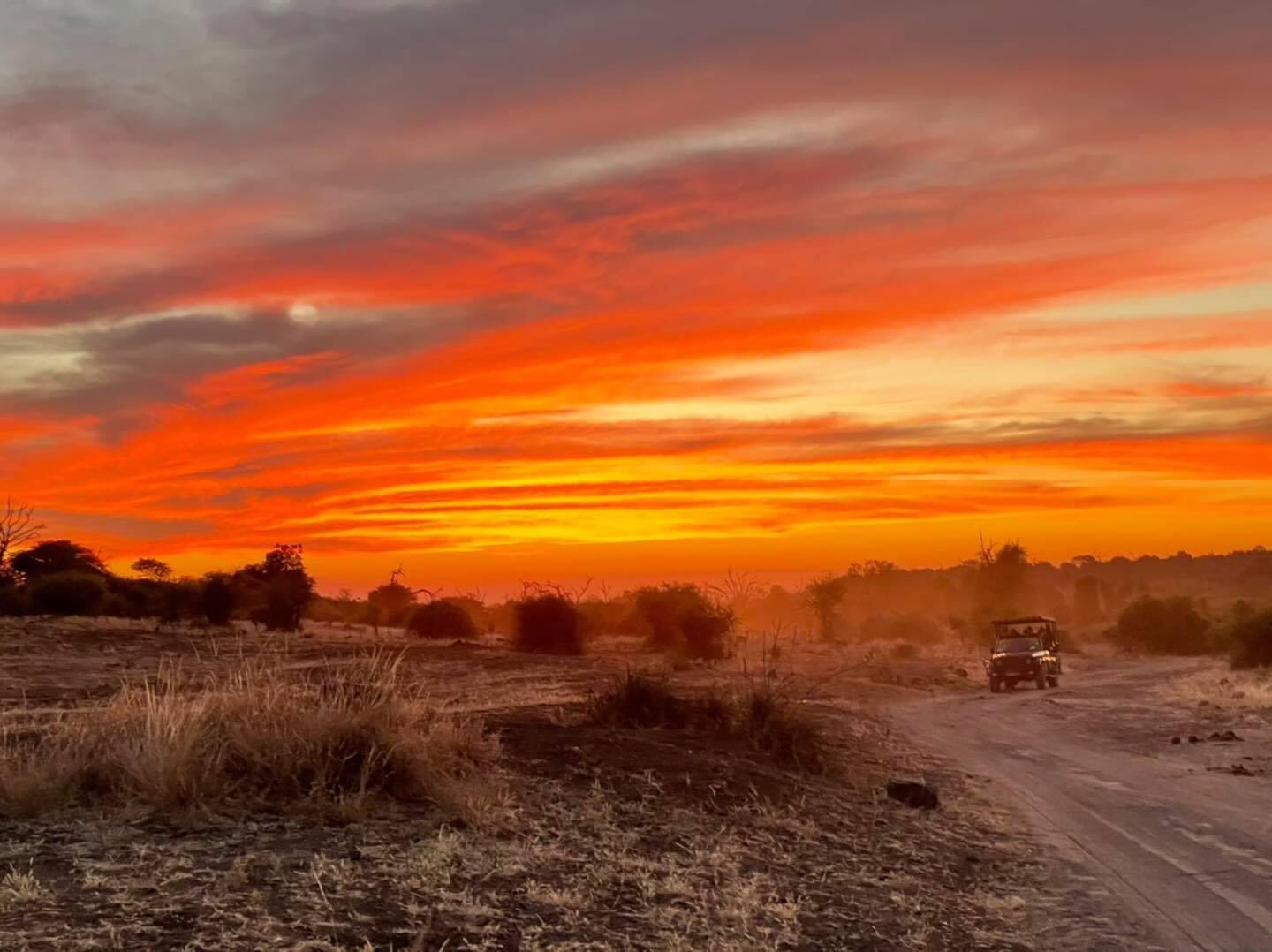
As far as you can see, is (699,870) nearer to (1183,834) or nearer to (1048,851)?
(1048,851)

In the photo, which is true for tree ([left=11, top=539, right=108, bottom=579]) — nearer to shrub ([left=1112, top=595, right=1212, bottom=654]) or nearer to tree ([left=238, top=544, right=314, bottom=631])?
tree ([left=238, top=544, right=314, bottom=631])

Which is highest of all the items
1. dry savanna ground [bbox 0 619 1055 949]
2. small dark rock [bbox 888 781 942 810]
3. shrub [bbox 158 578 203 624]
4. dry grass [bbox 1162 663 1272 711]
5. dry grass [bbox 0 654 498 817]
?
shrub [bbox 158 578 203 624]

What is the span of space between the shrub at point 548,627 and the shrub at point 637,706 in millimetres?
33873

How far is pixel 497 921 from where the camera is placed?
7.96 metres

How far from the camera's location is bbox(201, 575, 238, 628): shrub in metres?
54.8

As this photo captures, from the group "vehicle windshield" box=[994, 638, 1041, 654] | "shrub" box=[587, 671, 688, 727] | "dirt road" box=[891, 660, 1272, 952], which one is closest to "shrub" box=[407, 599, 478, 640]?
"vehicle windshield" box=[994, 638, 1041, 654]

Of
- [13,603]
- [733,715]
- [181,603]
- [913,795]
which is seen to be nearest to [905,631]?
[181,603]

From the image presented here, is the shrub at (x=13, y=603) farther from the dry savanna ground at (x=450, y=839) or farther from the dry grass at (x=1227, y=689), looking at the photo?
the dry grass at (x=1227, y=689)

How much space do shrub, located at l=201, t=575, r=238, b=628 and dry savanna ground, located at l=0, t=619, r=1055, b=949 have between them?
42.5 meters

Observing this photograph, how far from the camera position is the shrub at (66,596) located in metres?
53.5

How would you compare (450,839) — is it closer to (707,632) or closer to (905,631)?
(707,632)

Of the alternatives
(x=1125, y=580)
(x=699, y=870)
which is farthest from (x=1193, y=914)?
(x=1125, y=580)

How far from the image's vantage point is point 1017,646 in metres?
44.8

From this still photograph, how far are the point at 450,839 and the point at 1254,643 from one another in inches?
1867
